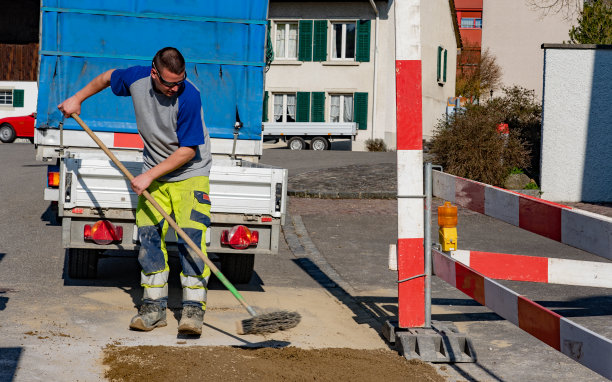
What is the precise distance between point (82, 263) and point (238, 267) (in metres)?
1.34

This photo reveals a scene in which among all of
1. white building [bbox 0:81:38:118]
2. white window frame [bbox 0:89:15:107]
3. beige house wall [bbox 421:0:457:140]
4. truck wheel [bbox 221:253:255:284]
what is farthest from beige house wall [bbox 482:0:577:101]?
truck wheel [bbox 221:253:255:284]

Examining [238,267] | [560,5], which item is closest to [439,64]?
[560,5]

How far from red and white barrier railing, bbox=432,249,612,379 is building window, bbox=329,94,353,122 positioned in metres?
29.7

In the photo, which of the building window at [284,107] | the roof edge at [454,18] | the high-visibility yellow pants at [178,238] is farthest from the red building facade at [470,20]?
the high-visibility yellow pants at [178,238]

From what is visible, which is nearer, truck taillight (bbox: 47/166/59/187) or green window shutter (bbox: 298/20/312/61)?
truck taillight (bbox: 47/166/59/187)

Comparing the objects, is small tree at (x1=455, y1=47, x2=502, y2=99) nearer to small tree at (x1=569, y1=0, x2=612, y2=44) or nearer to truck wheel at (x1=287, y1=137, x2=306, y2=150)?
truck wheel at (x1=287, y1=137, x2=306, y2=150)

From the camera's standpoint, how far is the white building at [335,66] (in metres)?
34.6

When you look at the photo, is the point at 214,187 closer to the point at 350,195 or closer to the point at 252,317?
the point at 252,317

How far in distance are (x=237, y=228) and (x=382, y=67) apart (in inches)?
1125

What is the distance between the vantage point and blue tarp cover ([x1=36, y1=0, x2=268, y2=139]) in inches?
348

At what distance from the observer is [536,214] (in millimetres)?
4609

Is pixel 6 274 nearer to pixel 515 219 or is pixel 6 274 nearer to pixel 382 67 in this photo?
pixel 515 219

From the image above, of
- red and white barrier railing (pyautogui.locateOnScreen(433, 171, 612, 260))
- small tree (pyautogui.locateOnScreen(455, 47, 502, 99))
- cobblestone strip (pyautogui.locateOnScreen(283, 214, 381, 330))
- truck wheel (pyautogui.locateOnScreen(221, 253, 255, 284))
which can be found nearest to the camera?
red and white barrier railing (pyautogui.locateOnScreen(433, 171, 612, 260))

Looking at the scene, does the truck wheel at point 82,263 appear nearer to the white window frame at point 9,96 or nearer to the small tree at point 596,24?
the small tree at point 596,24
